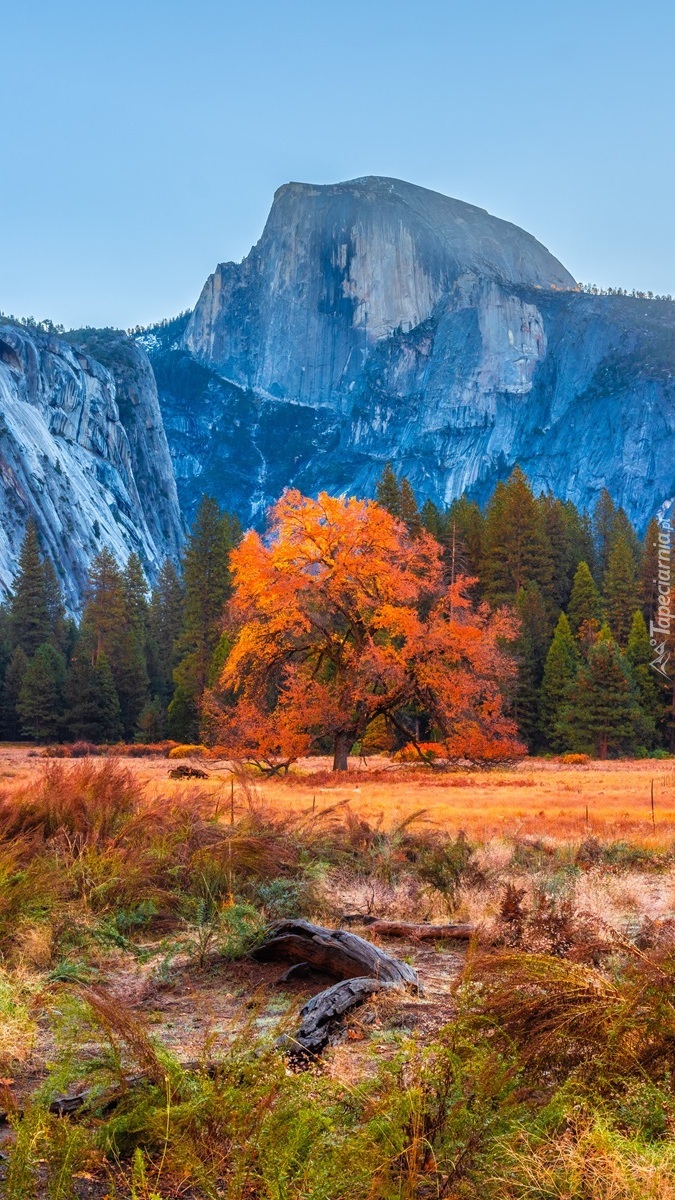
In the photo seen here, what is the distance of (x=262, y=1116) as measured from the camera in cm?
337

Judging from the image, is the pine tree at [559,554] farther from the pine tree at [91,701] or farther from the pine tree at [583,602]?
the pine tree at [91,701]

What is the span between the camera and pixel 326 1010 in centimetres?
500

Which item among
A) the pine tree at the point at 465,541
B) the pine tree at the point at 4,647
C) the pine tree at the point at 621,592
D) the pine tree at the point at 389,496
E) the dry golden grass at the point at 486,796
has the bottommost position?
the dry golden grass at the point at 486,796

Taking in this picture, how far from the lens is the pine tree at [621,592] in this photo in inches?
2277

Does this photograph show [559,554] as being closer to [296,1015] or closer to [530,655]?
[530,655]

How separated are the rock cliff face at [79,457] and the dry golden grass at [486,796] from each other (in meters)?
80.3

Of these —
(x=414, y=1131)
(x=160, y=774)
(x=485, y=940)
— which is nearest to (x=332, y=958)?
(x=485, y=940)

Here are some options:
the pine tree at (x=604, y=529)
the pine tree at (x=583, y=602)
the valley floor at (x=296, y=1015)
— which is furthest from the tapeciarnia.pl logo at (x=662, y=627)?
the valley floor at (x=296, y=1015)

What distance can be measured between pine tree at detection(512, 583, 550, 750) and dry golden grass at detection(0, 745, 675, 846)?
18.6 m

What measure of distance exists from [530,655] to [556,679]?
2.82m

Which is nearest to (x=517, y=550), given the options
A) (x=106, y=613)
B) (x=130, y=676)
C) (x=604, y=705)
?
(x=604, y=705)

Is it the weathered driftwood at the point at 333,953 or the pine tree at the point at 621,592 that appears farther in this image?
the pine tree at the point at 621,592

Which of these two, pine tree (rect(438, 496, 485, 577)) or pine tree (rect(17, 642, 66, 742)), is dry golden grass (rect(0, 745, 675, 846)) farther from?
pine tree (rect(17, 642, 66, 742))

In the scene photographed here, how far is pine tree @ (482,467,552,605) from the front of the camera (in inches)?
2339
